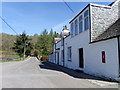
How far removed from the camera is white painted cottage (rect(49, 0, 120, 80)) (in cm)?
923

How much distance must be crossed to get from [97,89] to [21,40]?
230 ft

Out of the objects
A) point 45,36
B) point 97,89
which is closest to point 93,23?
point 97,89

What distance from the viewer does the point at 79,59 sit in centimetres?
1596

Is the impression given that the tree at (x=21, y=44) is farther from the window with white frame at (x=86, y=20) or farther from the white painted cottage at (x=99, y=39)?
the window with white frame at (x=86, y=20)

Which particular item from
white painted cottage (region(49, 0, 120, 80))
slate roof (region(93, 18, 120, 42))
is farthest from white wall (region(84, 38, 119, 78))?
slate roof (region(93, 18, 120, 42))

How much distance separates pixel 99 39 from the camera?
11.3 m


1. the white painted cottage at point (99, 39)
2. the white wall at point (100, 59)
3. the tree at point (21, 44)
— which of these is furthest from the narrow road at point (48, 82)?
the tree at point (21, 44)

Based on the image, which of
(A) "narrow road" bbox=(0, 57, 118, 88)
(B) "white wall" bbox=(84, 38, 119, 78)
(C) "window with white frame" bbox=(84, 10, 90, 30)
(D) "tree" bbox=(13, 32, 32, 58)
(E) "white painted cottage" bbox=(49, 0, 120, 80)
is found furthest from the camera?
(D) "tree" bbox=(13, 32, 32, 58)

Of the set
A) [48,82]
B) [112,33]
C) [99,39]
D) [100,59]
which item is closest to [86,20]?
[99,39]

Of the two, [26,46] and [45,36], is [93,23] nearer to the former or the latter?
[45,36]

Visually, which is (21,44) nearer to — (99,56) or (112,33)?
(99,56)

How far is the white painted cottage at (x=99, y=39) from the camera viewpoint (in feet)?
30.3

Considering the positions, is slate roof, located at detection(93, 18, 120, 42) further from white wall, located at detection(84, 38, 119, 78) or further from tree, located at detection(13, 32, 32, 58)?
tree, located at detection(13, 32, 32, 58)

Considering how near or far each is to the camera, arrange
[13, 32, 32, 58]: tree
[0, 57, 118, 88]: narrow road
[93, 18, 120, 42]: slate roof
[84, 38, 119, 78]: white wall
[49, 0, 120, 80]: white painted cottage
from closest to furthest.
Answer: [0, 57, 118, 88]: narrow road < [84, 38, 119, 78]: white wall < [49, 0, 120, 80]: white painted cottage < [93, 18, 120, 42]: slate roof < [13, 32, 32, 58]: tree
